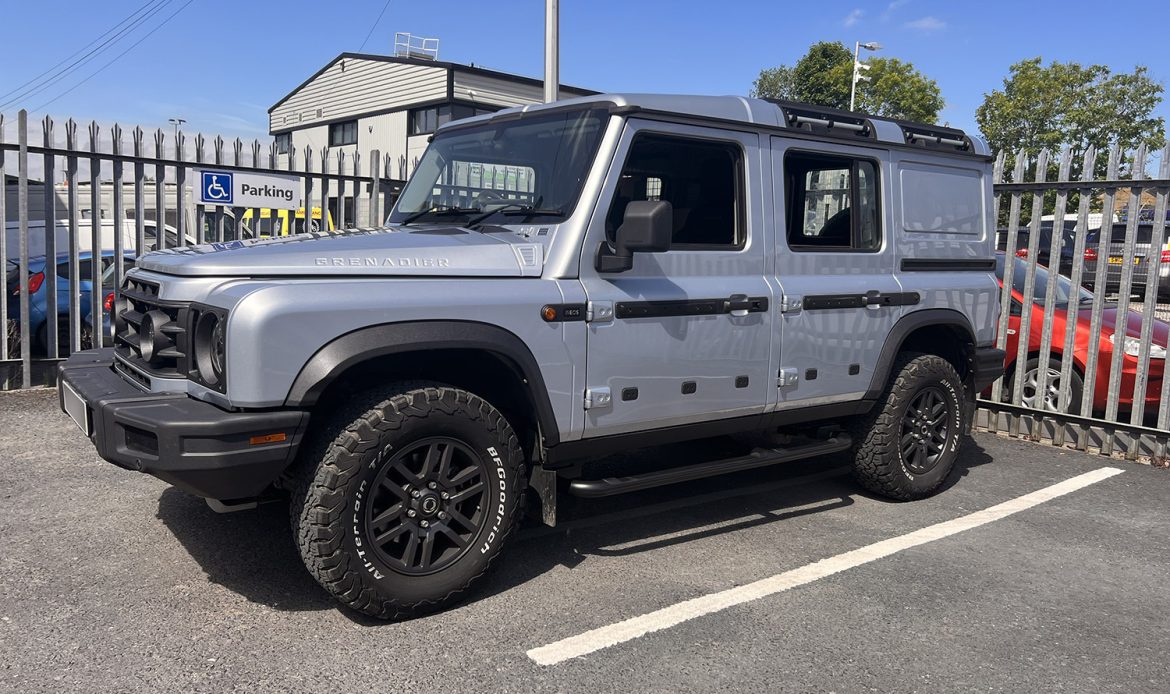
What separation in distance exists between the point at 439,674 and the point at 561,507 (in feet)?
6.76

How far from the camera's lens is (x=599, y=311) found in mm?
3922

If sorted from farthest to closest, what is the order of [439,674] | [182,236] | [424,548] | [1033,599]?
[182,236] < [1033,599] < [424,548] < [439,674]

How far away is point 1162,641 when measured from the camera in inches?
146

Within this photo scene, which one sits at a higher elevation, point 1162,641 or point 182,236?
point 182,236

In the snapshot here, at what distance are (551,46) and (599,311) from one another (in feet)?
24.2

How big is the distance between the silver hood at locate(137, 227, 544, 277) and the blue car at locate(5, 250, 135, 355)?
16.0 ft

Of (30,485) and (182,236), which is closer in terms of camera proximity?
(30,485)

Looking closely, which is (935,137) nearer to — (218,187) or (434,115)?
(218,187)

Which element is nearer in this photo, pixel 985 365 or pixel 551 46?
pixel 985 365

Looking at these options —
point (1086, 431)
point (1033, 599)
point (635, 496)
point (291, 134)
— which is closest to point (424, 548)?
point (635, 496)

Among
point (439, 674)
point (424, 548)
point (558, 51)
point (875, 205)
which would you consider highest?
point (558, 51)

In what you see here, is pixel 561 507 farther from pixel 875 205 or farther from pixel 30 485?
pixel 30 485

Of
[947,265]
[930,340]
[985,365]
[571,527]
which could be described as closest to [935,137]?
[947,265]

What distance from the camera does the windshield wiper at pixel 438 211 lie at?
14.2ft
